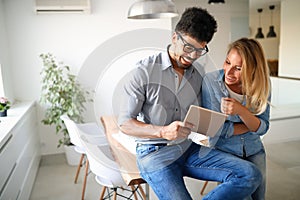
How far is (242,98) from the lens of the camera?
1526mm

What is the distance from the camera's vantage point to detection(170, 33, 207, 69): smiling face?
1329mm

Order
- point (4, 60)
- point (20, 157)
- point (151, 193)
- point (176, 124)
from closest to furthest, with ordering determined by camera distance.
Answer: point (176, 124) < point (20, 157) < point (151, 193) < point (4, 60)

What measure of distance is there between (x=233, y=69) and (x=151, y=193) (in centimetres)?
153

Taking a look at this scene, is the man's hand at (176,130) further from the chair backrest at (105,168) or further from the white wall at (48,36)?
the white wall at (48,36)

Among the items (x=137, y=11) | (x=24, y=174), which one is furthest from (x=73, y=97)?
(x=137, y=11)

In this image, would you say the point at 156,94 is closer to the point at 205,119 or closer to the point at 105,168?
the point at 205,119

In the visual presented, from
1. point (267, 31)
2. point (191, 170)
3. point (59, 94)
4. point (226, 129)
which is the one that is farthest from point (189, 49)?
point (267, 31)

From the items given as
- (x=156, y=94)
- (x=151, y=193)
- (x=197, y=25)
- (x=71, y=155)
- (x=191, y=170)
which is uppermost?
(x=197, y=25)

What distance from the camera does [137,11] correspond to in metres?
2.01

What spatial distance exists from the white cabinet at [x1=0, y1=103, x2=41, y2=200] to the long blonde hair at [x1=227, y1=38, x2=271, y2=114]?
4.88 feet

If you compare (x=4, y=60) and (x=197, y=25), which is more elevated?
(x=197, y=25)

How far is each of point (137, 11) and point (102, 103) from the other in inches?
66.4

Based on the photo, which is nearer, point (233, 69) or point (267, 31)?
point (233, 69)

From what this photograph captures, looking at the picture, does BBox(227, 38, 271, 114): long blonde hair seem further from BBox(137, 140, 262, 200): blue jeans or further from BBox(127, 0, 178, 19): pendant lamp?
BBox(127, 0, 178, 19): pendant lamp
